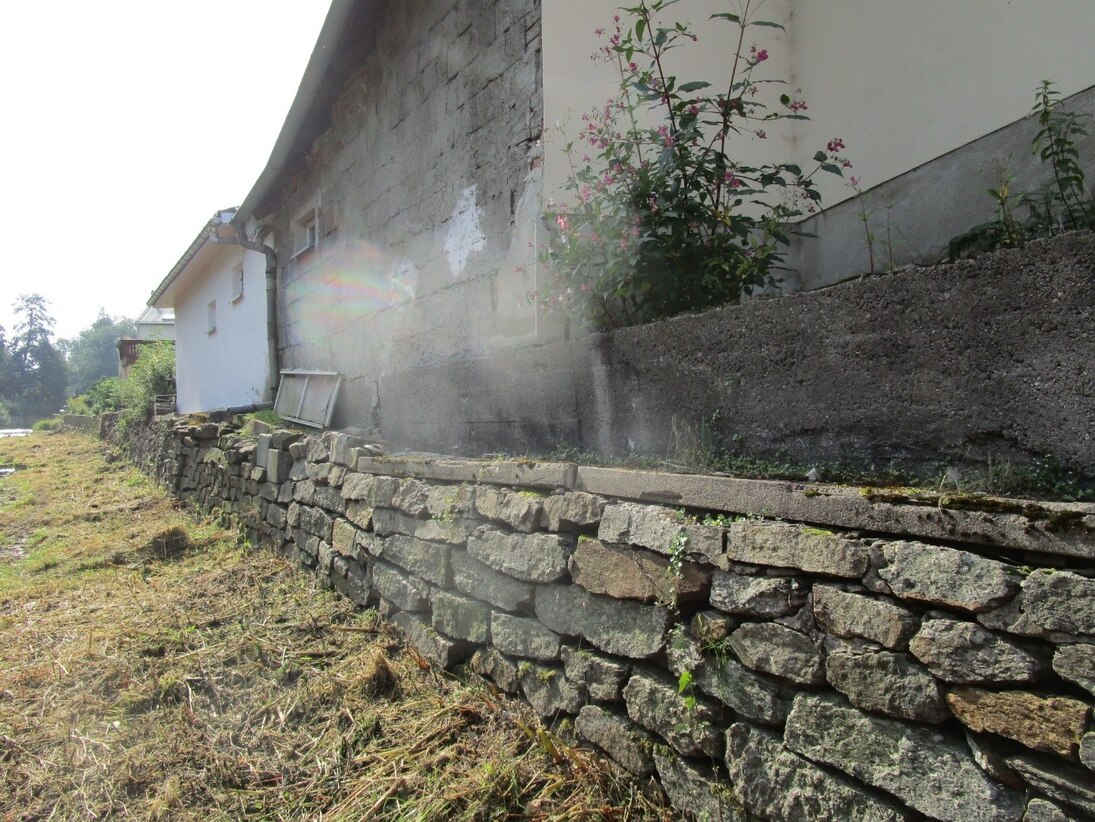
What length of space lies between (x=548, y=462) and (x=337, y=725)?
4.76 feet

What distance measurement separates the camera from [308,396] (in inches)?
263

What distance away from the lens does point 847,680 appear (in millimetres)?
1605

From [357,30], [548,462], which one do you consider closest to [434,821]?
[548,462]

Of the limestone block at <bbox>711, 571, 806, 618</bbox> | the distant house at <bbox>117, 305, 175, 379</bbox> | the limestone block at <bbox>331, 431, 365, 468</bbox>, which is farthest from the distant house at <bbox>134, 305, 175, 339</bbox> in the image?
the limestone block at <bbox>711, 571, 806, 618</bbox>

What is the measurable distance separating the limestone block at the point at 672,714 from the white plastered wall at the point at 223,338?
301 inches

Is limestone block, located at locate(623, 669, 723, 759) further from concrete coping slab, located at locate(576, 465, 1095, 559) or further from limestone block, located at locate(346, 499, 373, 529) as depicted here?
limestone block, located at locate(346, 499, 373, 529)

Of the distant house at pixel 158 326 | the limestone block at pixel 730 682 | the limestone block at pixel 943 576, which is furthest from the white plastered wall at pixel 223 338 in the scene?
the distant house at pixel 158 326

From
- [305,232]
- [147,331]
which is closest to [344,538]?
[305,232]

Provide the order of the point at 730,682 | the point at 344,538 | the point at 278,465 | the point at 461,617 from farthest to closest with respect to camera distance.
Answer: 1. the point at 278,465
2. the point at 344,538
3. the point at 461,617
4. the point at 730,682

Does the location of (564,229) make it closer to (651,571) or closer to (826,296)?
(826,296)

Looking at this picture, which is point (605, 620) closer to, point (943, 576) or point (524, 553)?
point (524, 553)

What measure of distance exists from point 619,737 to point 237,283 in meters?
9.77

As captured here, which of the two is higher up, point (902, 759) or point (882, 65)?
point (882, 65)

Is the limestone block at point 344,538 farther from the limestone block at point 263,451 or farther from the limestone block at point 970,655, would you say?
the limestone block at point 970,655
